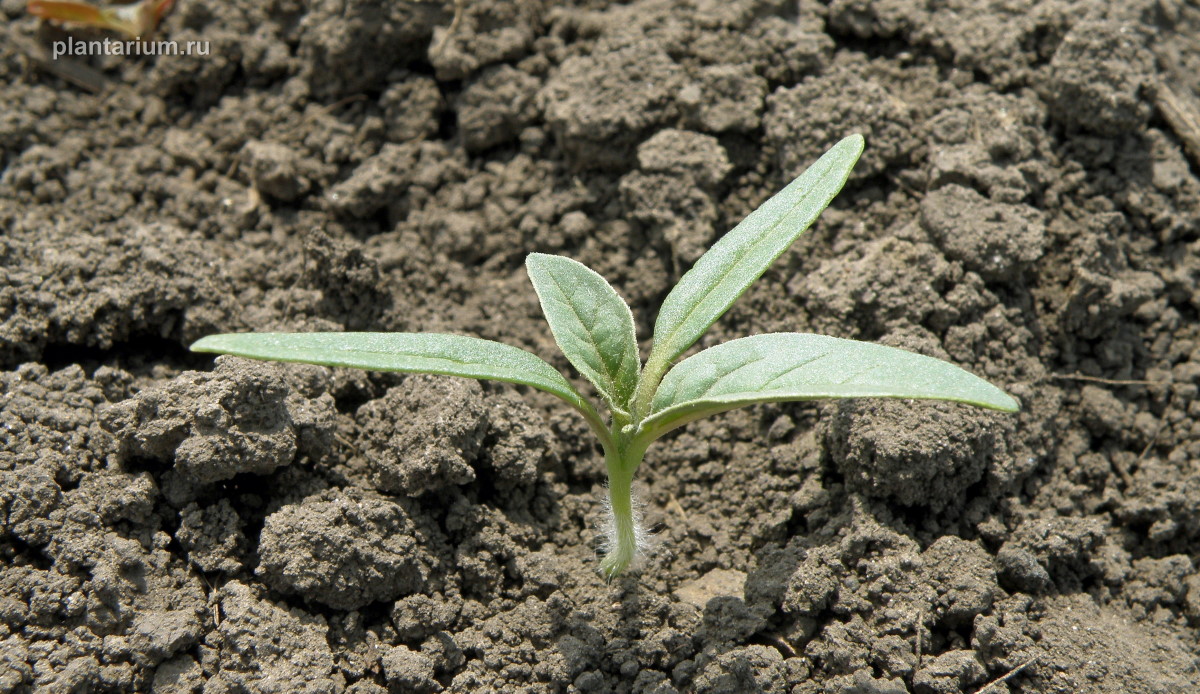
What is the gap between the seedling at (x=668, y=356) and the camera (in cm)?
166

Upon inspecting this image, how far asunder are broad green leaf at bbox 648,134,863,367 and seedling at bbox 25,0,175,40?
8.03ft

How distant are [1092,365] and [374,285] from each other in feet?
6.49

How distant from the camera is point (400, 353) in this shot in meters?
1.76

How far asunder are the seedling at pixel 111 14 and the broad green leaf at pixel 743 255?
245cm

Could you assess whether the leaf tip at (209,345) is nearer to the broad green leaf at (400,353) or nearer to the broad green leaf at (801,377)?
the broad green leaf at (400,353)

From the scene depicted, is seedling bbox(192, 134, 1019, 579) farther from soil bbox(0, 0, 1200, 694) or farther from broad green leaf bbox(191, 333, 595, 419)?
soil bbox(0, 0, 1200, 694)

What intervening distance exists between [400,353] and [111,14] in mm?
2397

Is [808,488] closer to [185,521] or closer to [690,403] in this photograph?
[690,403]

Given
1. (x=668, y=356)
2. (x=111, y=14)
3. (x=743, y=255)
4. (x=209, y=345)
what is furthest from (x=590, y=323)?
(x=111, y=14)

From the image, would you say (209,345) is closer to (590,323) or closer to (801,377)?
(590,323)

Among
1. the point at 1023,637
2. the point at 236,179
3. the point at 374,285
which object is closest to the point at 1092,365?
the point at 1023,637

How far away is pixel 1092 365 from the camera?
2.57 metres

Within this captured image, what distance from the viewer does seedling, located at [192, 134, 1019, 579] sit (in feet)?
5.46

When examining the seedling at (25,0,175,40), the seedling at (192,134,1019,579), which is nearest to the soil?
the seedling at (25,0,175,40)
